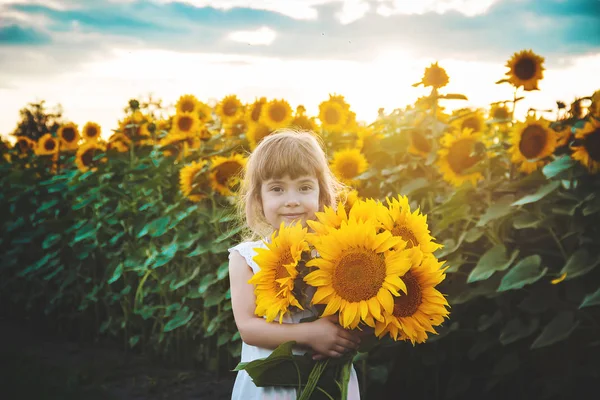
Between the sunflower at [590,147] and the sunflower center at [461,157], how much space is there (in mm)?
416

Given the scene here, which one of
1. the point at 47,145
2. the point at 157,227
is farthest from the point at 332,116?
the point at 47,145

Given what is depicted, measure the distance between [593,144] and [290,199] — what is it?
1.17 m

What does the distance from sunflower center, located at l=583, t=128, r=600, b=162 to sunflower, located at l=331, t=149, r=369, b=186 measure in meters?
1.04

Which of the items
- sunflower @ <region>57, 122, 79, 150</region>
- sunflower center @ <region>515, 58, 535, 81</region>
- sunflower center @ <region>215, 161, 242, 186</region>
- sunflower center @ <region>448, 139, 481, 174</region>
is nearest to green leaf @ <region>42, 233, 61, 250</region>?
sunflower @ <region>57, 122, 79, 150</region>

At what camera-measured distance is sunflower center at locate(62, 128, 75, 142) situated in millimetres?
4965

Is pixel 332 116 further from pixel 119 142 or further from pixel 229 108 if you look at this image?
pixel 119 142

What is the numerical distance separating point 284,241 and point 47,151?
14.8ft

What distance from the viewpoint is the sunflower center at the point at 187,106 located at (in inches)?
157

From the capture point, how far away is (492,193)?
8.28 ft

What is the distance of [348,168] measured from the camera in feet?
9.68

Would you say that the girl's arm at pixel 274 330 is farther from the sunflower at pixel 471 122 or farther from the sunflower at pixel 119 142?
the sunflower at pixel 119 142

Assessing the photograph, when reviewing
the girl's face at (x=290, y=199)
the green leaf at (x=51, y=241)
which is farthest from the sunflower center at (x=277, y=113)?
the green leaf at (x=51, y=241)

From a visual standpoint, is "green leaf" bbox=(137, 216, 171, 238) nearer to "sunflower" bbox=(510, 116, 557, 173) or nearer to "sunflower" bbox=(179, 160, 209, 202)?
"sunflower" bbox=(179, 160, 209, 202)

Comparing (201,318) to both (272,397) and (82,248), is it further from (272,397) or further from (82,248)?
(272,397)
